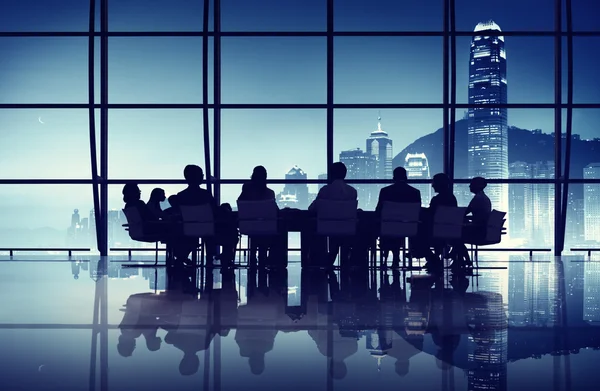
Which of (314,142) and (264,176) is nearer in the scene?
(264,176)

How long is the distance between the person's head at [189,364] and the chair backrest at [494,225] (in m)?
4.75

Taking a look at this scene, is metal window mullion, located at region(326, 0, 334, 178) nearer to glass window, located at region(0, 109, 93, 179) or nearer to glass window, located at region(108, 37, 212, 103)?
glass window, located at region(108, 37, 212, 103)

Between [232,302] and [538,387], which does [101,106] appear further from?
[538,387]

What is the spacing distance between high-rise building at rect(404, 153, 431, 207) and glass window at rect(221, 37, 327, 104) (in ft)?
5.26

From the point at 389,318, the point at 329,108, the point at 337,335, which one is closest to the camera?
the point at 337,335

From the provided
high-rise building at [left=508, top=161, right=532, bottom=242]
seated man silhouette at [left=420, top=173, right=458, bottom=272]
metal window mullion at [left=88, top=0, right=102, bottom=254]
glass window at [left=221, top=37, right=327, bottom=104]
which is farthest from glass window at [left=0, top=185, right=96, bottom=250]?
high-rise building at [left=508, top=161, right=532, bottom=242]

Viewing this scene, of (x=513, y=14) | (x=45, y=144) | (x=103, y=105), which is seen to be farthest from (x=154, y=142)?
(x=513, y=14)

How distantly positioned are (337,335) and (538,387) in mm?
1014

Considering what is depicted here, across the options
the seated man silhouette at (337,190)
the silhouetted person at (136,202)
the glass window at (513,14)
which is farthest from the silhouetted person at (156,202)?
the glass window at (513,14)

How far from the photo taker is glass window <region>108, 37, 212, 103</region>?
9.83m

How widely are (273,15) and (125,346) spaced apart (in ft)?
26.7

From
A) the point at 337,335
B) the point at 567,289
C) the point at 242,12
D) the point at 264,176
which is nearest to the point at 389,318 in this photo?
the point at 337,335

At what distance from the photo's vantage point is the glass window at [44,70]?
988 centimetres

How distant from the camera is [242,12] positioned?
9.95 metres
